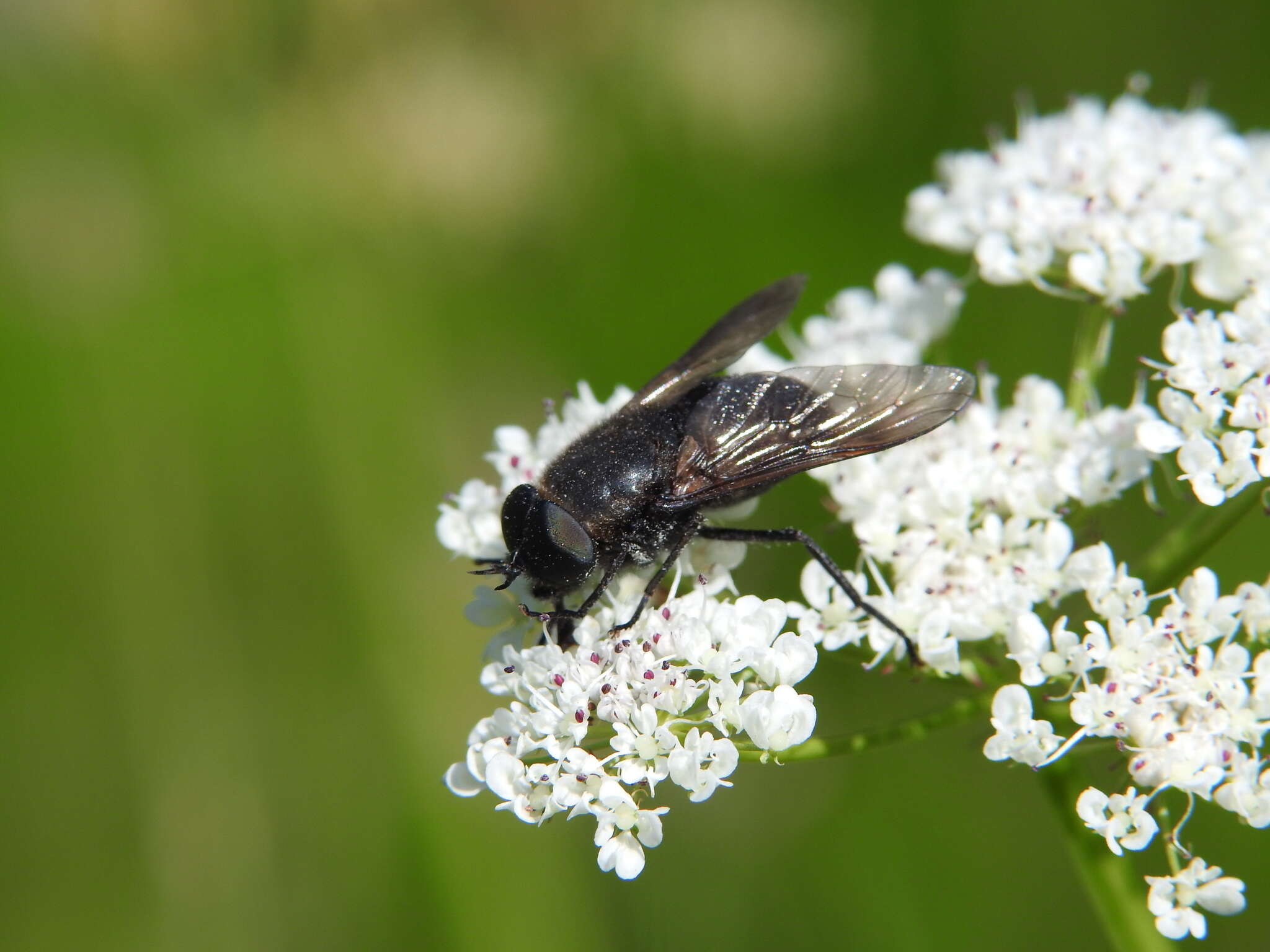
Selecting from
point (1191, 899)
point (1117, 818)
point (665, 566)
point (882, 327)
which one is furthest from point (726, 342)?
point (1191, 899)

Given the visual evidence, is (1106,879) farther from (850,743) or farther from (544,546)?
(544,546)

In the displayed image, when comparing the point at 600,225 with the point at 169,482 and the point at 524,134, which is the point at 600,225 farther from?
the point at 169,482

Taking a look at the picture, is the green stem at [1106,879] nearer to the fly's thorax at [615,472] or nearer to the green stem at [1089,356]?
the green stem at [1089,356]

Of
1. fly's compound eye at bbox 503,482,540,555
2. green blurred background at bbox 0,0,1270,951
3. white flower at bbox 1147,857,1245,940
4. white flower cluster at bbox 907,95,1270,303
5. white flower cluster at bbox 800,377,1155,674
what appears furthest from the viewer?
green blurred background at bbox 0,0,1270,951

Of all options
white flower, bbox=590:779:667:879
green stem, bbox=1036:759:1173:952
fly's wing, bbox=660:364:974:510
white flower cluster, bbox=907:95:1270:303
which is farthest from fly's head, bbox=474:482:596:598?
white flower cluster, bbox=907:95:1270:303

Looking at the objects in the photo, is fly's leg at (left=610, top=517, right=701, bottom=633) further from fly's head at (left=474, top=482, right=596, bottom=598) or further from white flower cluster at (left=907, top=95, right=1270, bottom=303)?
white flower cluster at (left=907, top=95, right=1270, bottom=303)

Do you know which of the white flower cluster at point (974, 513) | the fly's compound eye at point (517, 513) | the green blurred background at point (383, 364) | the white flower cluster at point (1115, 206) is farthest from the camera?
the green blurred background at point (383, 364)

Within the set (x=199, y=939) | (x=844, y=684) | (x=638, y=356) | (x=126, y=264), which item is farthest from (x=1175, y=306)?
(x=126, y=264)

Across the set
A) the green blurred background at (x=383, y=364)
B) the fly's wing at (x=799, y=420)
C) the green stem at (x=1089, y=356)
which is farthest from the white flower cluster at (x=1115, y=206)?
the green blurred background at (x=383, y=364)
